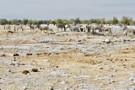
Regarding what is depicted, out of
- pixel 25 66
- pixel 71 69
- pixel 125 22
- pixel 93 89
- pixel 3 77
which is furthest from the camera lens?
pixel 125 22

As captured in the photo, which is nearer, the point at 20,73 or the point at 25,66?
the point at 20,73

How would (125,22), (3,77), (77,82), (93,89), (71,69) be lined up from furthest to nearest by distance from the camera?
(125,22) → (71,69) → (3,77) → (77,82) → (93,89)

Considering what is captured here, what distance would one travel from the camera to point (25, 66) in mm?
16094

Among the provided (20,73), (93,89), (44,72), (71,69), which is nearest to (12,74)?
(20,73)

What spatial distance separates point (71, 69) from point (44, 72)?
164 centimetres

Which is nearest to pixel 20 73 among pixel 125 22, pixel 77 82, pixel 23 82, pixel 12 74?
pixel 12 74

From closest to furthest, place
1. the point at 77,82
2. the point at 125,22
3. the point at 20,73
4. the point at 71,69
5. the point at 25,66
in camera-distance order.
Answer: the point at 77,82, the point at 20,73, the point at 71,69, the point at 25,66, the point at 125,22

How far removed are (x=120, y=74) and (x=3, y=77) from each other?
576 centimetres

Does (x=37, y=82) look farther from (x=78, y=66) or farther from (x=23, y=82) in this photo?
(x=78, y=66)

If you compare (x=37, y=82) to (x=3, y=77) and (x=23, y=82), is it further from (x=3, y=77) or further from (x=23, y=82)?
(x=3, y=77)

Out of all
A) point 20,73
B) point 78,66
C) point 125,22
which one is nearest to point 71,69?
point 78,66

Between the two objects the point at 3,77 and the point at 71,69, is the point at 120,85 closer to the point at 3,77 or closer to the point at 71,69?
the point at 71,69

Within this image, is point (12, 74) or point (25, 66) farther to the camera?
point (25, 66)

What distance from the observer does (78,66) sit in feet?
52.1
